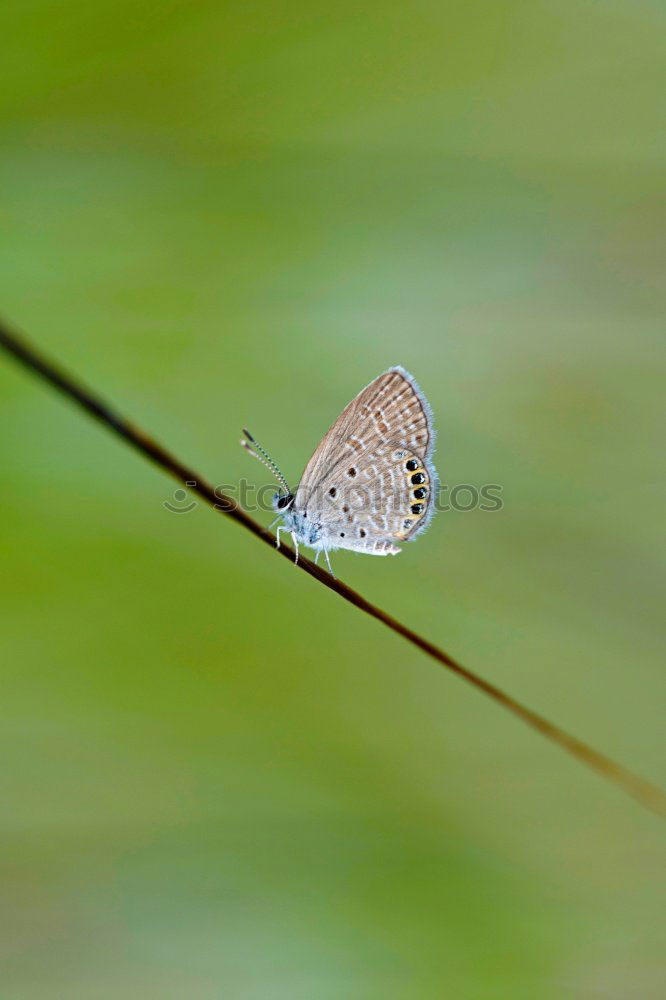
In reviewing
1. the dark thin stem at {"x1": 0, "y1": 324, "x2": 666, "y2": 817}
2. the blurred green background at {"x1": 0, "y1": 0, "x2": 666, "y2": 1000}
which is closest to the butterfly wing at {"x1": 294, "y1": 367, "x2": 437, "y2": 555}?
the blurred green background at {"x1": 0, "y1": 0, "x2": 666, "y2": 1000}

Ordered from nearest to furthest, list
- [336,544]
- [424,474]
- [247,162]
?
[424,474]
[336,544]
[247,162]

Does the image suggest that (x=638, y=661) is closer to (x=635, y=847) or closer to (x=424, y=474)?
(x=635, y=847)

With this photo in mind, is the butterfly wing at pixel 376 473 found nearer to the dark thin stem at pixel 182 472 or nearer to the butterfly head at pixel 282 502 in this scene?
the butterfly head at pixel 282 502

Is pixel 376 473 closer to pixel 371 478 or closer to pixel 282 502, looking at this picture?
pixel 371 478

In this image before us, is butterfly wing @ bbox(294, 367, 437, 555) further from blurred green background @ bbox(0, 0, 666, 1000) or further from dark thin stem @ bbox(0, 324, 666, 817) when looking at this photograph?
dark thin stem @ bbox(0, 324, 666, 817)

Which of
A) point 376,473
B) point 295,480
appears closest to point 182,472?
point 376,473

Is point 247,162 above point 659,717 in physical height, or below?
above

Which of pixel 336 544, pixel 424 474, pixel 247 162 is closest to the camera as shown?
pixel 424 474

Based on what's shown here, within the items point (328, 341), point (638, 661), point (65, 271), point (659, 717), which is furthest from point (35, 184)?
point (659, 717)
